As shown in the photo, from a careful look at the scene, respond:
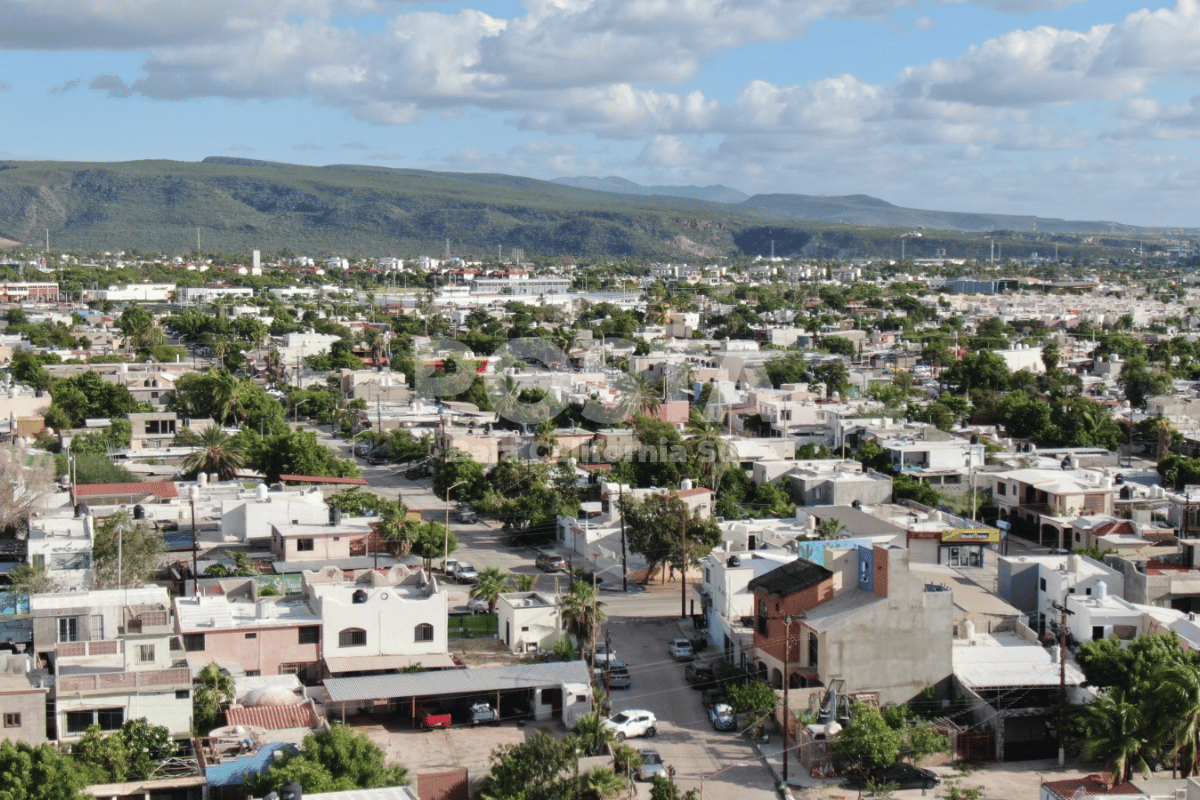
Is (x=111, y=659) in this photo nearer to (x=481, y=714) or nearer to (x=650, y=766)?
(x=481, y=714)

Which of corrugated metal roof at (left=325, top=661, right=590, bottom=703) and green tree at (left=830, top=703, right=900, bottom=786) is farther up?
corrugated metal roof at (left=325, top=661, right=590, bottom=703)

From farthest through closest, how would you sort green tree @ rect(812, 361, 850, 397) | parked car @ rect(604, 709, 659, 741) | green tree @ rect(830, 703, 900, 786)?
green tree @ rect(812, 361, 850, 397) → parked car @ rect(604, 709, 659, 741) → green tree @ rect(830, 703, 900, 786)

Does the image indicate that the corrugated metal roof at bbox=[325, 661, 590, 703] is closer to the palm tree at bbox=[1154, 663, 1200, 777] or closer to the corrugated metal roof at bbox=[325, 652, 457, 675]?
the corrugated metal roof at bbox=[325, 652, 457, 675]

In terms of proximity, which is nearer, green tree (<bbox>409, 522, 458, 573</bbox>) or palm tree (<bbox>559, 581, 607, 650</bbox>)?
palm tree (<bbox>559, 581, 607, 650</bbox>)

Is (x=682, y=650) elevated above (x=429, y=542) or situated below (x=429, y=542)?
below

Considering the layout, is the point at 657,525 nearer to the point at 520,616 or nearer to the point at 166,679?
the point at 520,616

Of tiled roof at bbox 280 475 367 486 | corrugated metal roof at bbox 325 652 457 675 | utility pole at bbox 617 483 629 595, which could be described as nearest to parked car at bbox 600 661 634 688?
corrugated metal roof at bbox 325 652 457 675

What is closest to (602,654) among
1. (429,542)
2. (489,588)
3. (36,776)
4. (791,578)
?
(489,588)
